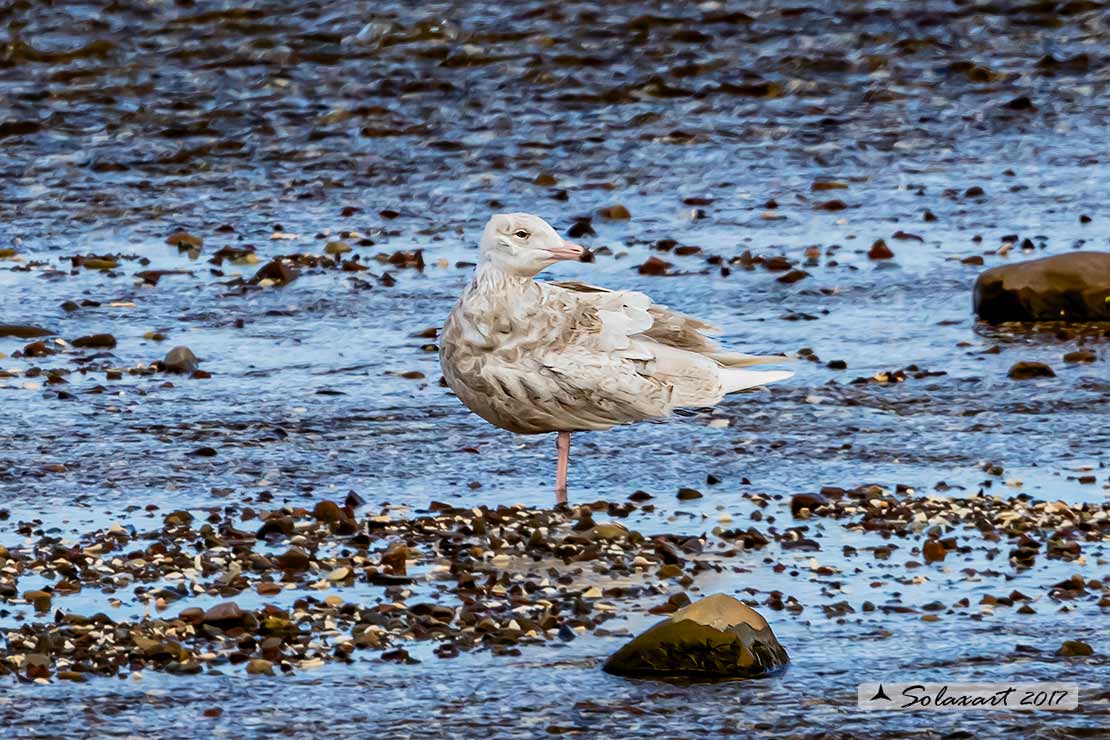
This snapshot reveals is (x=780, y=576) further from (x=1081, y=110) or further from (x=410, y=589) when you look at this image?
(x=1081, y=110)

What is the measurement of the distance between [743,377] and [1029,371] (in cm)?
219

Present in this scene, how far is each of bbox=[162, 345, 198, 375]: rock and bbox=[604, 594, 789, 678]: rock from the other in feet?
16.4

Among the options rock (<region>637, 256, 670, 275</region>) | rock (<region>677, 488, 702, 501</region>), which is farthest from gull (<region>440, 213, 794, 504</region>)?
rock (<region>637, 256, 670, 275</region>)

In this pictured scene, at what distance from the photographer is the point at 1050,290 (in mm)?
12227

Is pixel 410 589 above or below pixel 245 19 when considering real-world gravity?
below

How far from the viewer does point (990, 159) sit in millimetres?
16984

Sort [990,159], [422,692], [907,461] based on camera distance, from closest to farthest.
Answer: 1. [422,692]
2. [907,461]
3. [990,159]

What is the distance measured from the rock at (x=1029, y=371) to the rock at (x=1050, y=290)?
1150mm

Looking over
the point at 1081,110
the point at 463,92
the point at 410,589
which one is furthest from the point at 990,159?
the point at 410,589

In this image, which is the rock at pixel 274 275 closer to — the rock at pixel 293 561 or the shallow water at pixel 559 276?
the shallow water at pixel 559 276

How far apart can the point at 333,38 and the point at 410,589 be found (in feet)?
44.1

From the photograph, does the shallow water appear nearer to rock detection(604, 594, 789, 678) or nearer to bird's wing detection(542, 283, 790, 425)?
rock detection(604, 594, 789, 678)

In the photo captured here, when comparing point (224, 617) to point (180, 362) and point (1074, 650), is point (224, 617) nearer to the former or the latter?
point (1074, 650)

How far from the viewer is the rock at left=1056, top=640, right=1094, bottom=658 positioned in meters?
7.18
